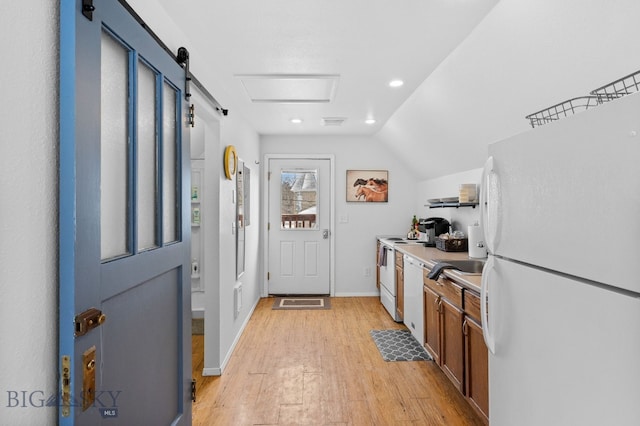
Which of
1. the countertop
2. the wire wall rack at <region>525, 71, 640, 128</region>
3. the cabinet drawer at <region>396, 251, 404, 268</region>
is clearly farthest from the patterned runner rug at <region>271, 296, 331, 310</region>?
the wire wall rack at <region>525, 71, 640, 128</region>

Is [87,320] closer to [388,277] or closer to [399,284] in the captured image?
[399,284]

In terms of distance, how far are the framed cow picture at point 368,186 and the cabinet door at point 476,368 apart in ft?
10.3

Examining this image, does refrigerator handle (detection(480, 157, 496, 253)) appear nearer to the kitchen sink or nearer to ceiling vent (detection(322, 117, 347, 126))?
A: the kitchen sink

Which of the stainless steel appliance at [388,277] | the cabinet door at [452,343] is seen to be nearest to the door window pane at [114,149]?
the cabinet door at [452,343]

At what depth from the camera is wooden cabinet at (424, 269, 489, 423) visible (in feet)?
6.43

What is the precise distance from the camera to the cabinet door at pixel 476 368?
189cm

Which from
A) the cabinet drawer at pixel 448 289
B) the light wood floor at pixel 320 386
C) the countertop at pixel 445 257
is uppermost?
the countertop at pixel 445 257

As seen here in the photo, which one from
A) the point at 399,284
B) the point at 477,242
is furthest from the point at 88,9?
the point at 399,284

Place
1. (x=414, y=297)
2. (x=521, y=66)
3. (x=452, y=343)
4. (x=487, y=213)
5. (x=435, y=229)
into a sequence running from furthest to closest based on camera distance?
(x=435, y=229) → (x=414, y=297) → (x=452, y=343) → (x=521, y=66) → (x=487, y=213)

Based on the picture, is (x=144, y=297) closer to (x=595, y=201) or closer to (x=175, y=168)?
(x=175, y=168)

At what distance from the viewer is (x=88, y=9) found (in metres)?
0.93

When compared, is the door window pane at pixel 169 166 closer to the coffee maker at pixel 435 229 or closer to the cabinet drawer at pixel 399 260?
the cabinet drawer at pixel 399 260

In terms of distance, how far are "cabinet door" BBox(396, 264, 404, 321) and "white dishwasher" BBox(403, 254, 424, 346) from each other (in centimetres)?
17

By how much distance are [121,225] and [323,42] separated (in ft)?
5.58
